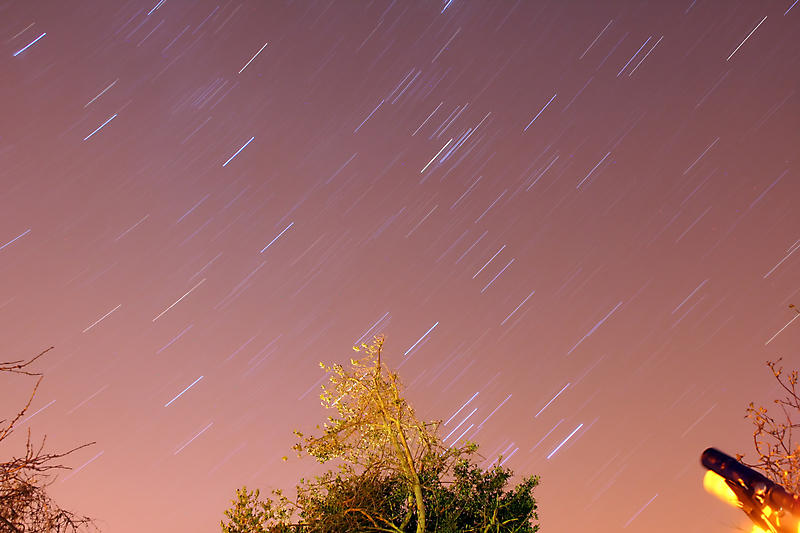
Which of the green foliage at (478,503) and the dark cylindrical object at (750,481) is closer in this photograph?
the dark cylindrical object at (750,481)

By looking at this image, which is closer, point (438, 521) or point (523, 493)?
point (438, 521)

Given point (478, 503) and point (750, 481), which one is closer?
point (750, 481)

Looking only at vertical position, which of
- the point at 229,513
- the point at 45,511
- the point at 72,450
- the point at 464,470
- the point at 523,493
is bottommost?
the point at 523,493

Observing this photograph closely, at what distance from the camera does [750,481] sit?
414 cm

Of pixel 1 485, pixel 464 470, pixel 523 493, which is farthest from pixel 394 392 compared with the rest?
pixel 1 485

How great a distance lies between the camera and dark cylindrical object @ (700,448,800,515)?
12.8 feet

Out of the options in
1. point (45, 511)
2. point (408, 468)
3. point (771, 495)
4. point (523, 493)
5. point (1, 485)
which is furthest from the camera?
point (523, 493)

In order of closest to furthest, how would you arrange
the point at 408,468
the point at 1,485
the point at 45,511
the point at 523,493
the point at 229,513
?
1. the point at 1,485
2. the point at 45,511
3. the point at 408,468
4. the point at 229,513
5. the point at 523,493

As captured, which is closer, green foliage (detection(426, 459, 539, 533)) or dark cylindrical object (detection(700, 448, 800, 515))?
dark cylindrical object (detection(700, 448, 800, 515))

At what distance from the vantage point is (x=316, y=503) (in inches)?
702

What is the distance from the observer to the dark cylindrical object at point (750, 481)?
3895 millimetres

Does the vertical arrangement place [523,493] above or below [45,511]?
below

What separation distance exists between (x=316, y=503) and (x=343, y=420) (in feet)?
11.5

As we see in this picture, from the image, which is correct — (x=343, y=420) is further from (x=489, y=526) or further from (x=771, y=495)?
(x=771, y=495)
